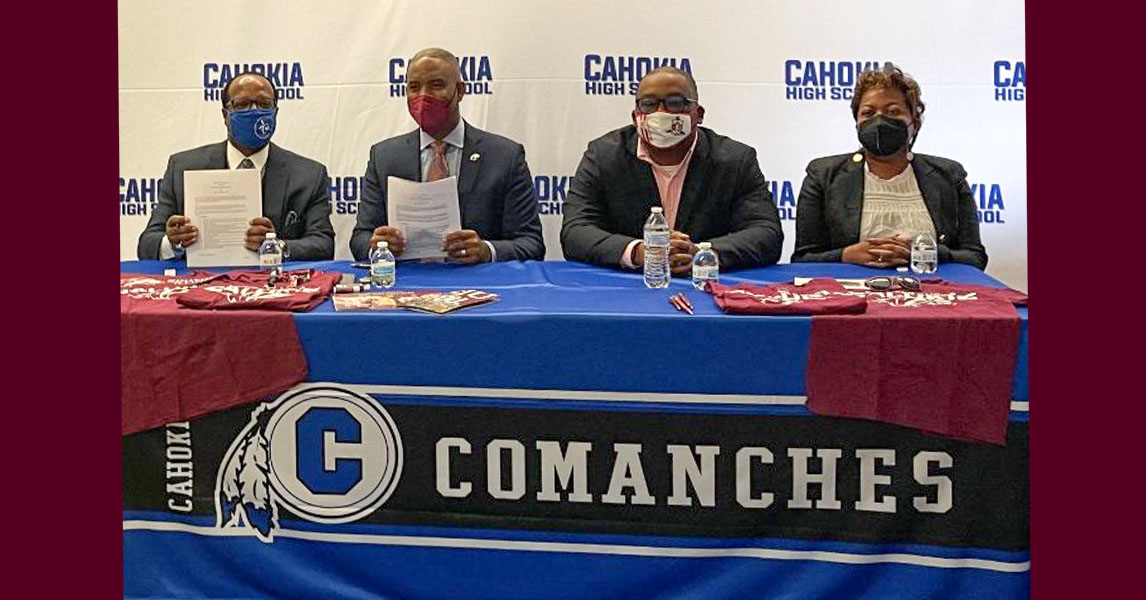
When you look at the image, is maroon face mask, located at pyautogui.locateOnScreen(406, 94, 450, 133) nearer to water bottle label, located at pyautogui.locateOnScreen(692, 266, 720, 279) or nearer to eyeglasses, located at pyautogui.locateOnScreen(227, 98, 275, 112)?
eyeglasses, located at pyautogui.locateOnScreen(227, 98, 275, 112)

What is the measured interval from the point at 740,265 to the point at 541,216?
1.45 m

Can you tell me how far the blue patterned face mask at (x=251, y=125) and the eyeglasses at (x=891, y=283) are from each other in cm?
A: 205

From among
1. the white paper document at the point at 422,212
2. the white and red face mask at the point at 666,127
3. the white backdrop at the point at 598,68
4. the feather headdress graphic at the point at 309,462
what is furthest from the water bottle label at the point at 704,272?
the white backdrop at the point at 598,68

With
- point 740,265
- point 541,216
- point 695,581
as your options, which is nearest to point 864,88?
point 740,265

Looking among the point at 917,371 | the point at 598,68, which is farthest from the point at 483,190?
the point at 917,371

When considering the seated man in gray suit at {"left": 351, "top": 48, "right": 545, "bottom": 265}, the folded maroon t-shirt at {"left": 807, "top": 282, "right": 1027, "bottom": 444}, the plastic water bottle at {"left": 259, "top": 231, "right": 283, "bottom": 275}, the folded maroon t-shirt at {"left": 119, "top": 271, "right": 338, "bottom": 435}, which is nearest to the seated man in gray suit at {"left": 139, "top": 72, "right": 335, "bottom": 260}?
the seated man in gray suit at {"left": 351, "top": 48, "right": 545, "bottom": 265}

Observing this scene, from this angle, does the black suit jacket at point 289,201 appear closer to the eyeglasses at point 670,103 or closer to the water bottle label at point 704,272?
the eyeglasses at point 670,103

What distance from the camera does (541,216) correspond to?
4.51m

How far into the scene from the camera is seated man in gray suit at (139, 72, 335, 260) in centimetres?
370

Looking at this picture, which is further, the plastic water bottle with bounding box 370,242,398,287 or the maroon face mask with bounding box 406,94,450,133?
the maroon face mask with bounding box 406,94,450,133

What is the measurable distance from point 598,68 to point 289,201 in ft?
4.40

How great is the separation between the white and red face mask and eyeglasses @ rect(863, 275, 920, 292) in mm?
808

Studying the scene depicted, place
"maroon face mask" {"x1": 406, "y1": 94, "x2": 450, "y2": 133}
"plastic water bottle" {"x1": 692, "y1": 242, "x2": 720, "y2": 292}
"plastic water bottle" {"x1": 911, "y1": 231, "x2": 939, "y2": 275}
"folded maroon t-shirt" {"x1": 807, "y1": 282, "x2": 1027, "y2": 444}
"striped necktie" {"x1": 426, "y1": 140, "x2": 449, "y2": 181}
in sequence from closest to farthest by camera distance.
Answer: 1. "folded maroon t-shirt" {"x1": 807, "y1": 282, "x2": 1027, "y2": 444}
2. "plastic water bottle" {"x1": 692, "y1": 242, "x2": 720, "y2": 292}
3. "plastic water bottle" {"x1": 911, "y1": 231, "x2": 939, "y2": 275}
4. "maroon face mask" {"x1": 406, "y1": 94, "x2": 450, "y2": 133}
5. "striped necktie" {"x1": 426, "y1": 140, "x2": 449, "y2": 181}

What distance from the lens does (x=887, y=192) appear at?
138 inches
